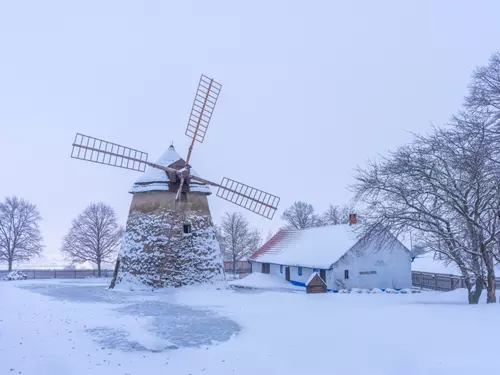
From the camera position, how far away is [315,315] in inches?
559

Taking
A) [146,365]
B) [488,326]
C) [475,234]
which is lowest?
[146,365]

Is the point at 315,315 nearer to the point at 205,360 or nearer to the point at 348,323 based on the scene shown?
the point at 348,323

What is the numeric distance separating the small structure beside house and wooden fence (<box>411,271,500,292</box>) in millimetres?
2222

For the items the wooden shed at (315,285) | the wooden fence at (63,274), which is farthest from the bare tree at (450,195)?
the wooden fence at (63,274)

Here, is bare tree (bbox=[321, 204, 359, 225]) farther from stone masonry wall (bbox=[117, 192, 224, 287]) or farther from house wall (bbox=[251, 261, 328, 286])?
stone masonry wall (bbox=[117, 192, 224, 287])

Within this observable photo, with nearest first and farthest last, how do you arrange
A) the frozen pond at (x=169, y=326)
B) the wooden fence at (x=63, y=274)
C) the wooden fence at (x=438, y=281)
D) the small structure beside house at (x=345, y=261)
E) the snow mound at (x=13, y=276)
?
the frozen pond at (x=169, y=326)
the small structure beside house at (x=345, y=261)
the wooden fence at (x=438, y=281)
the snow mound at (x=13, y=276)
the wooden fence at (x=63, y=274)

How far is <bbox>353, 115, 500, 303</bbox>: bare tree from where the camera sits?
48.0 feet

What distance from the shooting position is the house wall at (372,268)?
27.0 m

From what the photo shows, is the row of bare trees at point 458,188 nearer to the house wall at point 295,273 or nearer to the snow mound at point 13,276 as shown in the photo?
the house wall at point 295,273

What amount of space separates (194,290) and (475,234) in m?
14.1

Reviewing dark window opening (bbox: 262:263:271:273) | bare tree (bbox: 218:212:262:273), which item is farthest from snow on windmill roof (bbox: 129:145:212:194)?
bare tree (bbox: 218:212:262:273)

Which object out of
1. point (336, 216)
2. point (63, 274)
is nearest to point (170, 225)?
point (63, 274)

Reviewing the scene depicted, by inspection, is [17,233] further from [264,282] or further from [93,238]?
[264,282]

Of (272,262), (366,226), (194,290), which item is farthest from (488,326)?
(272,262)
